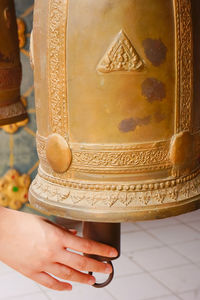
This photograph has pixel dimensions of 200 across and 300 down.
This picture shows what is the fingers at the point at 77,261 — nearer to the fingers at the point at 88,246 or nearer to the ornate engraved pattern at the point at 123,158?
the fingers at the point at 88,246

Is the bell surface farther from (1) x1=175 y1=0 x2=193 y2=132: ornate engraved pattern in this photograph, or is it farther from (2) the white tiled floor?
(2) the white tiled floor

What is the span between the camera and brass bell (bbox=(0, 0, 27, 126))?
1072 mm

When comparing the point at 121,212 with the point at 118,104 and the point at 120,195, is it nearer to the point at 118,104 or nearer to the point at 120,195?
the point at 120,195

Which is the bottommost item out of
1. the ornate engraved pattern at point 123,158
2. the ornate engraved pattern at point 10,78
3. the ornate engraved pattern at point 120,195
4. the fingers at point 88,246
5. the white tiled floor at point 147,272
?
the white tiled floor at point 147,272

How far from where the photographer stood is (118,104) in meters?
0.66

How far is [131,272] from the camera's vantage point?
232 centimetres

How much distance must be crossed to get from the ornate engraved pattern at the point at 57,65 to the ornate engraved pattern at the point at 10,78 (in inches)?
15.6

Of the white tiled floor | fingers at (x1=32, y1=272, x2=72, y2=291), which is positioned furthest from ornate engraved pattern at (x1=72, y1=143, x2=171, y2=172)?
the white tiled floor

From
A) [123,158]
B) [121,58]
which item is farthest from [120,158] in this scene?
[121,58]

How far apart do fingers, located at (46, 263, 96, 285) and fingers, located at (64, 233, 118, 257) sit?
0.14 ft

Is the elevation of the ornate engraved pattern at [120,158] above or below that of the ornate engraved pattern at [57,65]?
below

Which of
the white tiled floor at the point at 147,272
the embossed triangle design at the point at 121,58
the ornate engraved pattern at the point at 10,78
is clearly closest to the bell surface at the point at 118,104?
the embossed triangle design at the point at 121,58

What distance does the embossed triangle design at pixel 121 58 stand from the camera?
0.64 metres

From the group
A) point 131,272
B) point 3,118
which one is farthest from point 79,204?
point 131,272
